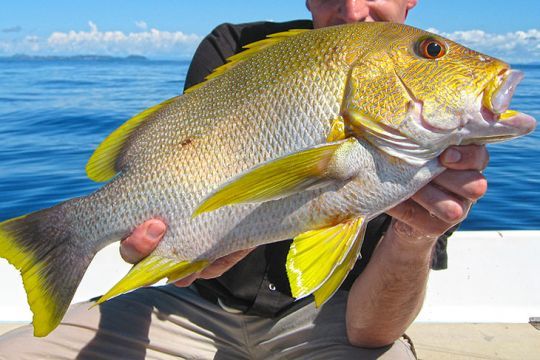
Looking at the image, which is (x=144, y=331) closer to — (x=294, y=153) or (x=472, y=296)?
(x=294, y=153)

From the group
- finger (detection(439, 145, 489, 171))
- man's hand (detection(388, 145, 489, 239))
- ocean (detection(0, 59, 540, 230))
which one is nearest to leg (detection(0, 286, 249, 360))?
man's hand (detection(388, 145, 489, 239))

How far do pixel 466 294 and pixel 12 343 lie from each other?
2.57 meters

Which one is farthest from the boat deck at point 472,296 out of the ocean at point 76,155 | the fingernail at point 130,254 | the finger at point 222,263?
the ocean at point 76,155

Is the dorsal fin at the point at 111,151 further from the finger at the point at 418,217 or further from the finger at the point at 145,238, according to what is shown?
the finger at the point at 418,217

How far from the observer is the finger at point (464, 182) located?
171cm

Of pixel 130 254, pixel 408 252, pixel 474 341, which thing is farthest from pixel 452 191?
pixel 474 341

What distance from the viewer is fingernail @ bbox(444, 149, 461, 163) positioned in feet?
5.35

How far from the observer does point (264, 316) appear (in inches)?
108

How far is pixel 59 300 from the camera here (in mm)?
2010

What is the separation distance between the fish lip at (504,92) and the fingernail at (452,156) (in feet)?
0.52

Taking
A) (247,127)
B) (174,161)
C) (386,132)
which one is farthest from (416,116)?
(174,161)

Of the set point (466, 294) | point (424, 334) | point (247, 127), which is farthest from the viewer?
point (466, 294)

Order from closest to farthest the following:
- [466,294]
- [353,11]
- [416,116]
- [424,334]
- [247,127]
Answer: [416,116]
[247,127]
[353,11]
[424,334]
[466,294]

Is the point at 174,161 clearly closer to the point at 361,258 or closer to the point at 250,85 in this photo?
the point at 250,85
